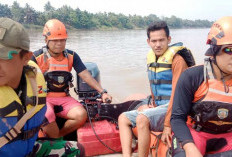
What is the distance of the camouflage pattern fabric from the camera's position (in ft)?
5.24

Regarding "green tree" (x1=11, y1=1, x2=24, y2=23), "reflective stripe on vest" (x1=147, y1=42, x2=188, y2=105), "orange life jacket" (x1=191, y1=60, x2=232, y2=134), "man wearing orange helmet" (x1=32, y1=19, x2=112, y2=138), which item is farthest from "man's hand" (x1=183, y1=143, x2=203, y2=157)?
"green tree" (x1=11, y1=1, x2=24, y2=23)

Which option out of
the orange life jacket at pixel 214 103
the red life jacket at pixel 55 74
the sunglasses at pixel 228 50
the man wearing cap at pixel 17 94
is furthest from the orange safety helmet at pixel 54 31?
the sunglasses at pixel 228 50

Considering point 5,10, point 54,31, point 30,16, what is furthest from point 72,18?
point 54,31

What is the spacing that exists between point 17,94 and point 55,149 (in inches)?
17.9

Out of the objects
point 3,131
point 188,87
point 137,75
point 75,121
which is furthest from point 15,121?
point 137,75

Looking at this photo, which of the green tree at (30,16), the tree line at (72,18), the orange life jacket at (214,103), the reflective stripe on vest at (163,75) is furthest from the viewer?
the tree line at (72,18)

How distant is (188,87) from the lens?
183cm

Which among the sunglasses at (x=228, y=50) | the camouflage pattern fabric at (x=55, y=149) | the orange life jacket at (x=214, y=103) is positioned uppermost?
the sunglasses at (x=228, y=50)

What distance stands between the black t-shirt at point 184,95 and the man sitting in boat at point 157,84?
0.48 metres

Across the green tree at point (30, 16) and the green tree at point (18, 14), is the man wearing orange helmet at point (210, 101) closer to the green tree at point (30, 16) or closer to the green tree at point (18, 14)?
the green tree at point (30, 16)

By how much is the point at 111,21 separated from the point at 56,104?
5632cm

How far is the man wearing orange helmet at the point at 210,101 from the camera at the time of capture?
5.80 ft

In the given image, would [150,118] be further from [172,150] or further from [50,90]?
[50,90]

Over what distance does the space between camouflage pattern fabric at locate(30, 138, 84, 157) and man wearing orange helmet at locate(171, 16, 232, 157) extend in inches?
28.9
